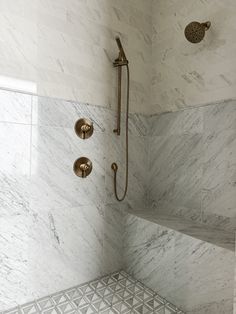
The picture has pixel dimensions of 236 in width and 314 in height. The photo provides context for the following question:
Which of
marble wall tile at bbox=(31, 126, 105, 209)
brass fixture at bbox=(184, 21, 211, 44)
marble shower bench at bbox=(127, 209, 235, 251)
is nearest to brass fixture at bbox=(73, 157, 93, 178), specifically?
marble wall tile at bbox=(31, 126, 105, 209)

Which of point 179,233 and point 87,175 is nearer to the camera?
point 179,233

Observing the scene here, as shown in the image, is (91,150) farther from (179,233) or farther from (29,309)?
(29,309)

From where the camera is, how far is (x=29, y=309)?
4.87ft

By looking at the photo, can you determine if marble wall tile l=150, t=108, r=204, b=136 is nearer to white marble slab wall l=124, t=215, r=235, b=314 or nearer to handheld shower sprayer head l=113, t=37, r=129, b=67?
handheld shower sprayer head l=113, t=37, r=129, b=67

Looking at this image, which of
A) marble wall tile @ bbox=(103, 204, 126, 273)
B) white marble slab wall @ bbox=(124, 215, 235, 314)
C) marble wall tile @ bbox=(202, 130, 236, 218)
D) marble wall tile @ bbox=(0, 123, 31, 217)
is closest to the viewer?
white marble slab wall @ bbox=(124, 215, 235, 314)

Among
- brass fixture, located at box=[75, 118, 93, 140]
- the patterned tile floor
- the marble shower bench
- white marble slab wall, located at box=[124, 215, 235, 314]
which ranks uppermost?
brass fixture, located at box=[75, 118, 93, 140]

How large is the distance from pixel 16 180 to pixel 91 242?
0.70 meters

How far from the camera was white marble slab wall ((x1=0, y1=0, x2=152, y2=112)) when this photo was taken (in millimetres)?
1468

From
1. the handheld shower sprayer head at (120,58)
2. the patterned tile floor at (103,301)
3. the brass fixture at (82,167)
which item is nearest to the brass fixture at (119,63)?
the handheld shower sprayer head at (120,58)

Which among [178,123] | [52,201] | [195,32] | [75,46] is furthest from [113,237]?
[195,32]

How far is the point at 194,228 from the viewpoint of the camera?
1.60 metres

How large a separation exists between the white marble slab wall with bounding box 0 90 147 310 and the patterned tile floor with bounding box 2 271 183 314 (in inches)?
2.5

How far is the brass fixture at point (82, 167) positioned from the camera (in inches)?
67.3

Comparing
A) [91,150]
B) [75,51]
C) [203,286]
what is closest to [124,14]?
[75,51]
